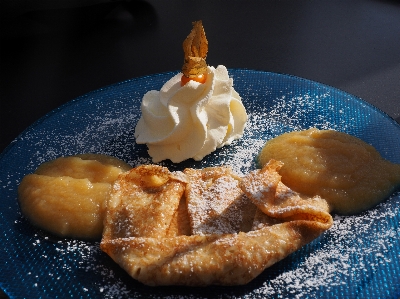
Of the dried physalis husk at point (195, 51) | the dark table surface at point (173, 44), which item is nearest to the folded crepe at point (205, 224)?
the dried physalis husk at point (195, 51)

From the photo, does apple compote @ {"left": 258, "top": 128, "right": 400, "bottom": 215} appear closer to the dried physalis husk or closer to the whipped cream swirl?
the whipped cream swirl

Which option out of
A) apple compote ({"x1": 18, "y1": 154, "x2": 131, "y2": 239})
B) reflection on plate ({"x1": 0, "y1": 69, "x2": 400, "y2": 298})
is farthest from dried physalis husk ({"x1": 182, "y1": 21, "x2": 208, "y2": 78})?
apple compote ({"x1": 18, "y1": 154, "x2": 131, "y2": 239})

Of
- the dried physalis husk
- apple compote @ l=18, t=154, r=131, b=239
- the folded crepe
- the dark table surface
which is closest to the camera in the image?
the folded crepe

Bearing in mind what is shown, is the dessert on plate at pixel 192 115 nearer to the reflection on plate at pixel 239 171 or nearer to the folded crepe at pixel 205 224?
the reflection on plate at pixel 239 171

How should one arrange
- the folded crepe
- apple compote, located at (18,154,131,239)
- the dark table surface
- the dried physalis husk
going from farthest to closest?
the dark table surface
the dried physalis husk
apple compote, located at (18,154,131,239)
the folded crepe

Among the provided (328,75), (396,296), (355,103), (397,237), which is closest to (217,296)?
(396,296)

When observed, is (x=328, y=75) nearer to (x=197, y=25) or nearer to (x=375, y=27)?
(x=375, y=27)
